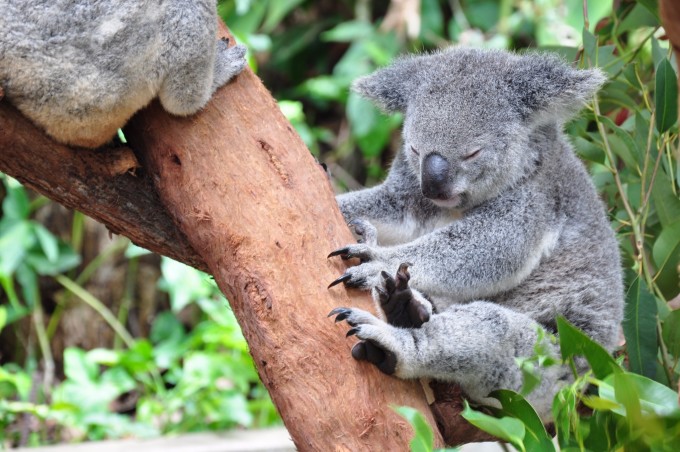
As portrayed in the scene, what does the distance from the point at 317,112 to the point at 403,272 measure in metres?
5.25

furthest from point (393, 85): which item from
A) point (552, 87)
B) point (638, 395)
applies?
point (638, 395)

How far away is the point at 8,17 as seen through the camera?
2264 millimetres

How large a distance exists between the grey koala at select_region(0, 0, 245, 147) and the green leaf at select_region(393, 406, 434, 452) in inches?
45.5

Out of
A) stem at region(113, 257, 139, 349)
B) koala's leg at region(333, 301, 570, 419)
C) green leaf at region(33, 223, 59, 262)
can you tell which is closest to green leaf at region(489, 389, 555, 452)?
koala's leg at region(333, 301, 570, 419)

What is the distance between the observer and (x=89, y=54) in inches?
91.0

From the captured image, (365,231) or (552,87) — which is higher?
(552,87)

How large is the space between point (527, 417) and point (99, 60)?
1.55 metres

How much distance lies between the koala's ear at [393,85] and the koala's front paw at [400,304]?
2.66ft

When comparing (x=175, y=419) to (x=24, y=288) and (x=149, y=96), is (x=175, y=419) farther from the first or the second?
(x=149, y=96)

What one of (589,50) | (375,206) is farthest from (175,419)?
(589,50)

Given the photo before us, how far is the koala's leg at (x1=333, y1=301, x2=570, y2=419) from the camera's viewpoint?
2176 mm

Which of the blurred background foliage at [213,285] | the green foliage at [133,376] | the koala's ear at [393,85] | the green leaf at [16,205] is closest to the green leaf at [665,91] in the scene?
the blurred background foliage at [213,285]

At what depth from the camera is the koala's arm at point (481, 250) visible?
2553mm

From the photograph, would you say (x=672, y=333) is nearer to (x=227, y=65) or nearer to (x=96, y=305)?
(x=227, y=65)
